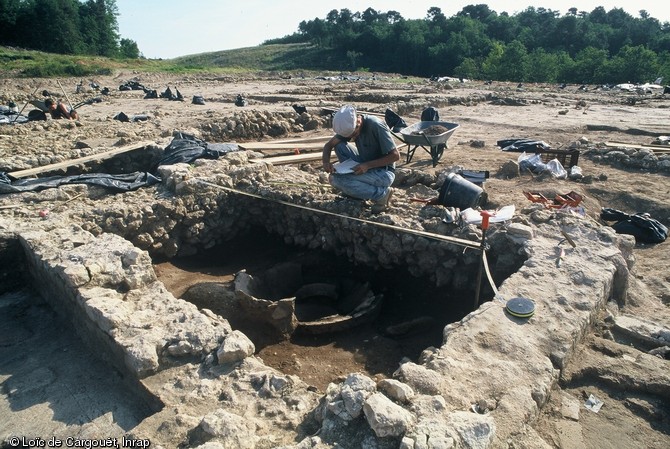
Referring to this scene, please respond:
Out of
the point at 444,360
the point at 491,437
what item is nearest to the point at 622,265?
the point at 444,360

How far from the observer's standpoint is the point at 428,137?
763 centimetres

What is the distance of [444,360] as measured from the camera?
10.1 ft

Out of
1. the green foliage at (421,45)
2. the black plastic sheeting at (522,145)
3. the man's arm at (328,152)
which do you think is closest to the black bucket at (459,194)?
the man's arm at (328,152)

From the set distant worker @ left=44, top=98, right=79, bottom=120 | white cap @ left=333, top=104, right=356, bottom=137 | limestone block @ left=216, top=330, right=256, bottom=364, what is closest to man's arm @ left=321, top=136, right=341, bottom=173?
white cap @ left=333, top=104, right=356, bottom=137

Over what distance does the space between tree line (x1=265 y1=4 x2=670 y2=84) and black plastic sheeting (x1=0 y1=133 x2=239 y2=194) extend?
30728mm

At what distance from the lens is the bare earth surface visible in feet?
10.2

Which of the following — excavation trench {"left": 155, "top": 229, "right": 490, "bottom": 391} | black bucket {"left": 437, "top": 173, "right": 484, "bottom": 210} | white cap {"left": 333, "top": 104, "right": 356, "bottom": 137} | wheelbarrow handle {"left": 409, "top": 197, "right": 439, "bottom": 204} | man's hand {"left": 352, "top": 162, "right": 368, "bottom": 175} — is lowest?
excavation trench {"left": 155, "top": 229, "right": 490, "bottom": 391}

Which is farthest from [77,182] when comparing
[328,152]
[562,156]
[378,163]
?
[562,156]

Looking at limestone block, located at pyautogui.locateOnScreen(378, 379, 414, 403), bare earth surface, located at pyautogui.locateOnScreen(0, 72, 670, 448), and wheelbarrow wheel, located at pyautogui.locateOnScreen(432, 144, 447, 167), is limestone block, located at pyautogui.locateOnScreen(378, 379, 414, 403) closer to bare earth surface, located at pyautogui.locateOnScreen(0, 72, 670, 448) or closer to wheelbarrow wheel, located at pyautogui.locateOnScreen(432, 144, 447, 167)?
bare earth surface, located at pyautogui.locateOnScreen(0, 72, 670, 448)

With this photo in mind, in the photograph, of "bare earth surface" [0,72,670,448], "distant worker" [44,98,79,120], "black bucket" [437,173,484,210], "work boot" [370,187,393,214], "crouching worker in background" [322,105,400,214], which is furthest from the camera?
"distant worker" [44,98,79,120]

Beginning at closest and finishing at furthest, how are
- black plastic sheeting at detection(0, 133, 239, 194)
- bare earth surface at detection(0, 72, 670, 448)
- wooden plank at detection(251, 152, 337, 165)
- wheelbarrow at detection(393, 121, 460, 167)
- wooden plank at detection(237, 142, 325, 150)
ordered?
1. bare earth surface at detection(0, 72, 670, 448)
2. black plastic sheeting at detection(0, 133, 239, 194)
3. wheelbarrow at detection(393, 121, 460, 167)
4. wooden plank at detection(251, 152, 337, 165)
5. wooden plank at detection(237, 142, 325, 150)

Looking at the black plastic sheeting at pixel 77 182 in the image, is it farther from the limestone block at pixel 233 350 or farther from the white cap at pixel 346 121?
the limestone block at pixel 233 350

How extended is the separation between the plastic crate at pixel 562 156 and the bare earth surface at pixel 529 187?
312mm

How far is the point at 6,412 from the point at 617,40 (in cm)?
5401
